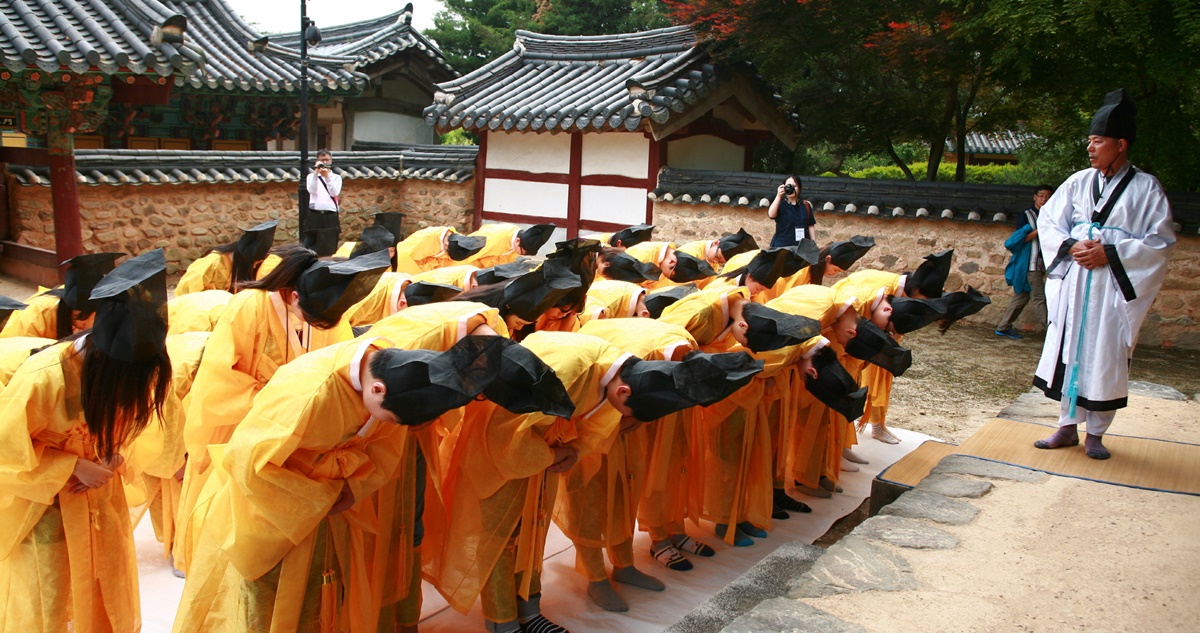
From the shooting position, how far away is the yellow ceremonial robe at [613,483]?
4473 mm

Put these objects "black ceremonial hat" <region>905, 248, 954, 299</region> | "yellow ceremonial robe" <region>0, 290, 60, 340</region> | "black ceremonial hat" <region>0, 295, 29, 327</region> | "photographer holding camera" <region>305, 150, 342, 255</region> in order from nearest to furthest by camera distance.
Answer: "black ceremonial hat" <region>0, 295, 29, 327</region> → "yellow ceremonial robe" <region>0, 290, 60, 340</region> → "black ceremonial hat" <region>905, 248, 954, 299</region> → "photographer holding camera" <region>305, 150, 342, 255</region>

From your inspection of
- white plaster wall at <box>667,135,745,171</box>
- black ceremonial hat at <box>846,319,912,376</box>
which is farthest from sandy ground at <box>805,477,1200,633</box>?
white plaster wall at <box>667,135,745,171</box>

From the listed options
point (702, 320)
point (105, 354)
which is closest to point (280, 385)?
point (105, 354)

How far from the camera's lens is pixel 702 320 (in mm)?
5168

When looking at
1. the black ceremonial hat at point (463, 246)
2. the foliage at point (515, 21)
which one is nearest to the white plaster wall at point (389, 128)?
the foliage at point (515, 21)

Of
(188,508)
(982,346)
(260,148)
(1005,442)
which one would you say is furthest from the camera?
(260,148)

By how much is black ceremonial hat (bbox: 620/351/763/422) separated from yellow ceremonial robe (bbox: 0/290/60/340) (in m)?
2.88

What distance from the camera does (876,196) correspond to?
12133 millimetres

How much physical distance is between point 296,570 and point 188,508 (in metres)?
1.53

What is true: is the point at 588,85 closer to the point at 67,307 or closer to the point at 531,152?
the point at 531,152

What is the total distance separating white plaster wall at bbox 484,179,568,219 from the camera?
47.1 ft

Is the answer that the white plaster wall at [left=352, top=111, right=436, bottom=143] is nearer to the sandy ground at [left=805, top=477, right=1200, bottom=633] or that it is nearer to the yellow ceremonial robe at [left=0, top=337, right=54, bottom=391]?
the yellow ceremonial robe at [left=0, top=337, right=54, bottom=391]

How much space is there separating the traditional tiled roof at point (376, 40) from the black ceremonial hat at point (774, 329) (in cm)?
1404

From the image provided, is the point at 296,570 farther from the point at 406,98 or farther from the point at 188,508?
the point at 406,98
